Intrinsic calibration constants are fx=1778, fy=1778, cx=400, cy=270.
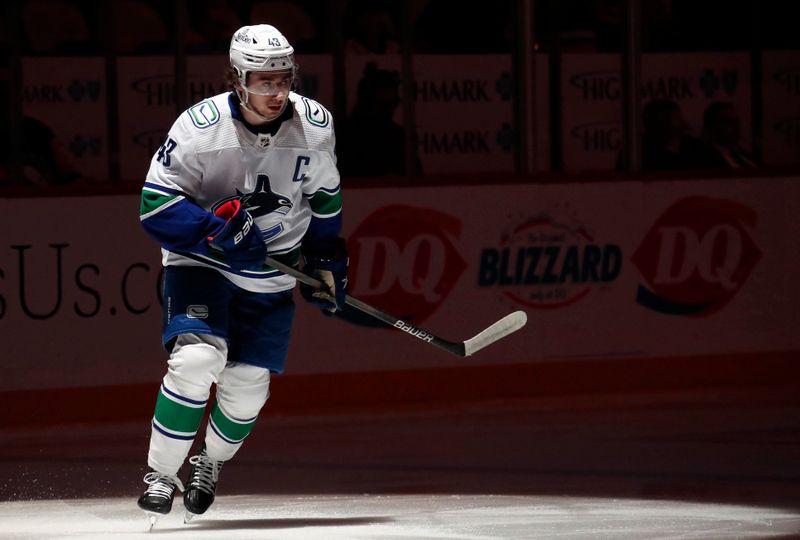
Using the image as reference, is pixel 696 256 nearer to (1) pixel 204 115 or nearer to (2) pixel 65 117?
(2) pixel 65 117

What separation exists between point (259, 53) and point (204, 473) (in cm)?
115

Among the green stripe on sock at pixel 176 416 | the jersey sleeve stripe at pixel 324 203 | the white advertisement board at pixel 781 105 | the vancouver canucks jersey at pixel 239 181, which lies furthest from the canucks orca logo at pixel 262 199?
the white advertisement board at pixel 781 105

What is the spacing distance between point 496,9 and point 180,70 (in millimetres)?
1478

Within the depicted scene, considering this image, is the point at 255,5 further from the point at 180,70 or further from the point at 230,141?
the point at 230,141

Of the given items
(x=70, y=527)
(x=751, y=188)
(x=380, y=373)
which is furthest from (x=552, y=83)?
(x=70, y=527)

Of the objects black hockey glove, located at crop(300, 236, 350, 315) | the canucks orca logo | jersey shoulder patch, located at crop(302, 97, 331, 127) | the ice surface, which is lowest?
the ice surface

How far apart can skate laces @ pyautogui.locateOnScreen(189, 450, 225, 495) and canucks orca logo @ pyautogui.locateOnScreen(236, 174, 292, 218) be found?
2.28 feet

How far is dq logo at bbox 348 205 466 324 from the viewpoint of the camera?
7242mm

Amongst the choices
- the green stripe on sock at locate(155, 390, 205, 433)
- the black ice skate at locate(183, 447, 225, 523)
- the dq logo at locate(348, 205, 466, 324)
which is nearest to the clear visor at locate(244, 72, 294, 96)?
the green stripe on sock at locate(155, 390, 205, 433)

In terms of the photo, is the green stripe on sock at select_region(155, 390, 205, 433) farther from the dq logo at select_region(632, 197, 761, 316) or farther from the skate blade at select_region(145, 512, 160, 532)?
the dq logo at select_region(632, 197, 761, 316)

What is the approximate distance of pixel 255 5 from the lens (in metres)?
7.61

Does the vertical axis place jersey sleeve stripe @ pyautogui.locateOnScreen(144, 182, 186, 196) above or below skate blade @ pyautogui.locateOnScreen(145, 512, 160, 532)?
above

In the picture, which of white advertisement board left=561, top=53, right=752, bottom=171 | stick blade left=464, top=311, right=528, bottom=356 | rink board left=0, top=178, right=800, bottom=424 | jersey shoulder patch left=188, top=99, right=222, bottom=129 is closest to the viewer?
jersey shoulder patch left=188, top=99, right=222, bottom=129

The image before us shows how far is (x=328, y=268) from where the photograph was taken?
16.3ft
